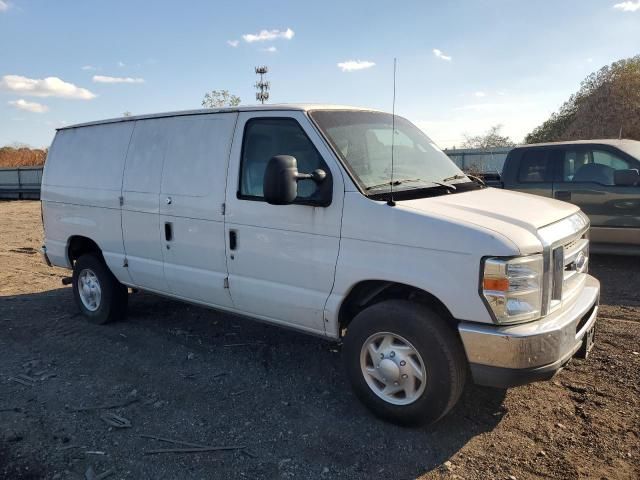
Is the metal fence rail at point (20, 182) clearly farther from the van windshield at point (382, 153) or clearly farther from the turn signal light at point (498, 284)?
the turn signal light at point (498, 284)

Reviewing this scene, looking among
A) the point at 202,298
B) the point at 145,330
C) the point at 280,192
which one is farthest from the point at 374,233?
the point at 145,330

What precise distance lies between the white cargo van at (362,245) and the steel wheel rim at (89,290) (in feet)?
2.19

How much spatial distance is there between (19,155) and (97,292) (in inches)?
2250

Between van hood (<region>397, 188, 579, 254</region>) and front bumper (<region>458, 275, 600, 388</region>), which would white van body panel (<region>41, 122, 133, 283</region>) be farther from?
front bumper (<region>458, 275, 600, 388</region>)

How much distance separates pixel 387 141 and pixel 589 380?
247 centimetres

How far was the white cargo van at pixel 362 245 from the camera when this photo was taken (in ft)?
10.1

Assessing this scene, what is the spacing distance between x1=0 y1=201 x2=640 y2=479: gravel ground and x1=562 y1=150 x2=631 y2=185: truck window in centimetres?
256

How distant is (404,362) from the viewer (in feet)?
11.1

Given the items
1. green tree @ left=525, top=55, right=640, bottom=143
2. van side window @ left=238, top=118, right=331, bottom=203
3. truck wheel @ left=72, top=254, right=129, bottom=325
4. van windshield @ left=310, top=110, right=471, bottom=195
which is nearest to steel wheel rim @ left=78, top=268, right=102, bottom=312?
truck wheel @ left=72, top=254, right=129, bottom=325

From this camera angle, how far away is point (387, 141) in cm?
420

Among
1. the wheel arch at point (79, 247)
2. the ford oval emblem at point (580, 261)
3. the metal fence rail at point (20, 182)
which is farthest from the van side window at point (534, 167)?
the metal fence rail at point (20, 182)

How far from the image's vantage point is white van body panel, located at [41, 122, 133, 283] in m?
5.39

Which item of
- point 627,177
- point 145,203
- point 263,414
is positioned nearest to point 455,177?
point 263,414

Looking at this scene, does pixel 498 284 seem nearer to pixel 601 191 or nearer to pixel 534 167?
pixel 601 191
